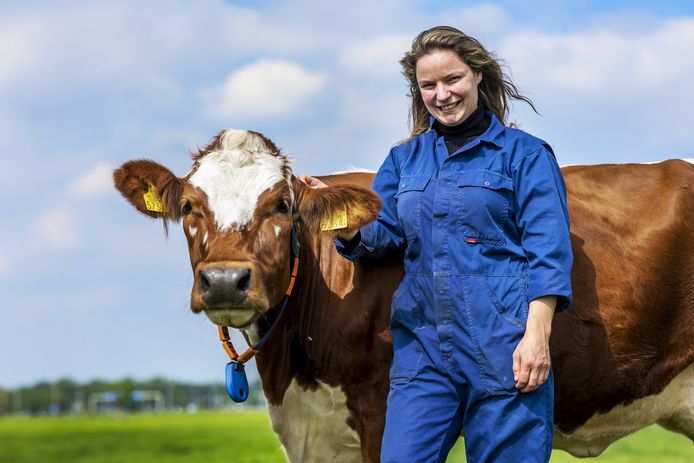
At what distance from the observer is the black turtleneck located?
472 centimetres

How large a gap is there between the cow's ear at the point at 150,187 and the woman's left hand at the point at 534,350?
240 centimetres

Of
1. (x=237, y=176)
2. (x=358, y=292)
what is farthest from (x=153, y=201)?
(x=358, y=292)

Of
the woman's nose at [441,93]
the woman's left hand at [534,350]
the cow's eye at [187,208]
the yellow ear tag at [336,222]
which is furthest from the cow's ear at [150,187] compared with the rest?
the woman's left hand at [534,350]

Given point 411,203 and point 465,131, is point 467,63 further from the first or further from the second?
point 411,203

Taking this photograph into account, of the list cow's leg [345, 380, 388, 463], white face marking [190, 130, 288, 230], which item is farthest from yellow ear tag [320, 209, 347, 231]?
cow's leg [345, 380, 388, 463]

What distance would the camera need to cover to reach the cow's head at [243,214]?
470 centimetres

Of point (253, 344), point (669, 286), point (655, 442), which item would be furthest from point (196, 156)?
point (655, 442)

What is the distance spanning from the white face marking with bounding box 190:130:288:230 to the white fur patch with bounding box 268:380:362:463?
146 cm

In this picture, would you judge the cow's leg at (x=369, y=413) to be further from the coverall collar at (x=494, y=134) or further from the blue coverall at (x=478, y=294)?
the coverall collar at (x=494, y=134)

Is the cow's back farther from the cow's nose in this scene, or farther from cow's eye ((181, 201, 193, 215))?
cow's eye ((181, 201, 193, 215))

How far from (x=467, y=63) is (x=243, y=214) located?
1.46 m

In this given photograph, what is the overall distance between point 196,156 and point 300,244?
0.88m

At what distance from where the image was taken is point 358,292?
228 inches

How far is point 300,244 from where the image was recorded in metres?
5.82
